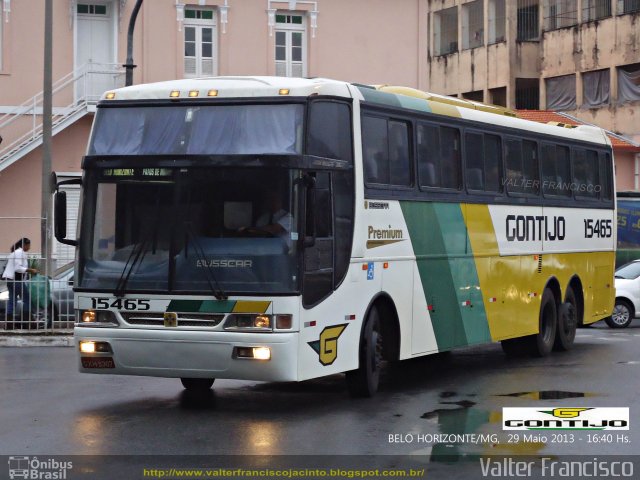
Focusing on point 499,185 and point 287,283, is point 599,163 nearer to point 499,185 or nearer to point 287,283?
point 499,185

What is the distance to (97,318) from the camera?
12.6 meters

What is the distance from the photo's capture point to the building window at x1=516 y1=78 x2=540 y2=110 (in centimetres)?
5900

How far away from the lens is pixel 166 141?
41.7 feet

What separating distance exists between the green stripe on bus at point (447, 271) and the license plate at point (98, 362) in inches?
149

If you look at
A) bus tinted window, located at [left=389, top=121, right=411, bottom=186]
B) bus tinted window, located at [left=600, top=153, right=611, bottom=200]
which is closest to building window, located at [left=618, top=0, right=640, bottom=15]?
bus tinted window, located at [left=600, top=153, right=611, bottom=200]

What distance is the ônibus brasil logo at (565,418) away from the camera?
1188 centimetres

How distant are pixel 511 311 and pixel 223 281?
6.36m

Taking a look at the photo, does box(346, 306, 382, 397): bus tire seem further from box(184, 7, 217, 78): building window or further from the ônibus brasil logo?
box(184, 7, 217, 78): building window

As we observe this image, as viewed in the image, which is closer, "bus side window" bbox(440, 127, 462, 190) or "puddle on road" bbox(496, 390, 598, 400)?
"puddle on road" bbox(496, 390, 598, 400)

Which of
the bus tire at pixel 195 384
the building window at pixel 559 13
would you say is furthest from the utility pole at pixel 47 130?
the building window at pixel 559 13

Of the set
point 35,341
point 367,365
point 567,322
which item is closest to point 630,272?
point 567,322

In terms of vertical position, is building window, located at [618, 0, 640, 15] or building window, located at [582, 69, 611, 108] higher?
building window, located at [618, 0, 640, 15]

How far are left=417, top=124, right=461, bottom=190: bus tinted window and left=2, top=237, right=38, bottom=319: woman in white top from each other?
8729mm

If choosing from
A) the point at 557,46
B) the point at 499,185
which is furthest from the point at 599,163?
the point at 557,46
